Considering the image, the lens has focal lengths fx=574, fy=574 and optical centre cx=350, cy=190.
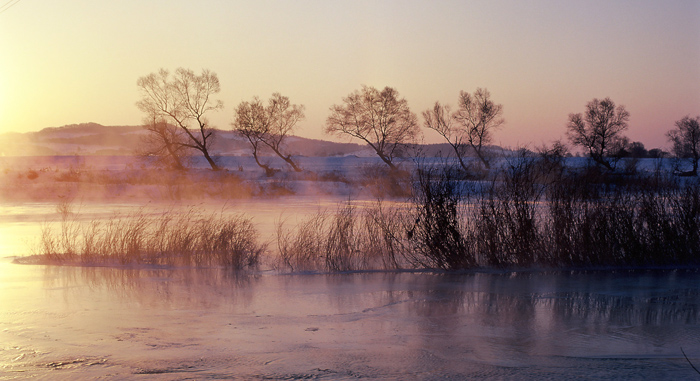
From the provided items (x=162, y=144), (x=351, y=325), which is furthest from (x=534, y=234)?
(x=162, y=144)

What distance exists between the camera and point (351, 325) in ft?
25.5

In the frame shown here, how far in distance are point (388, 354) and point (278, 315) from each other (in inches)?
98.8

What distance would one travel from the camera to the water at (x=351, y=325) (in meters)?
5.93

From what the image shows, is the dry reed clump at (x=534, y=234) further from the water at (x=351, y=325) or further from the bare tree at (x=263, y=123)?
the bare tree at (x=263, y=123)

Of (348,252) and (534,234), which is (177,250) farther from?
(534,234)

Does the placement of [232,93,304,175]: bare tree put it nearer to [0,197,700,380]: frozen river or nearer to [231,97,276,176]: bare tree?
[231,97,276,176]: bare tree

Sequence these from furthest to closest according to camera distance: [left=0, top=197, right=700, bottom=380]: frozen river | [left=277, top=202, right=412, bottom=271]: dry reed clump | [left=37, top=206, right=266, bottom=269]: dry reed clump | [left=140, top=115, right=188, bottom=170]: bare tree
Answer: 1. [left=140, top=115, right=188, bottom=170]: bare tree
2. [left=37, top=206, right=266, bottom=269]: dry reed clump
3. [left=277, top=202, right=412, bottom=271]: dry reed clump
4. [left=0, top=197, right=700, bottom=380]: frozen river

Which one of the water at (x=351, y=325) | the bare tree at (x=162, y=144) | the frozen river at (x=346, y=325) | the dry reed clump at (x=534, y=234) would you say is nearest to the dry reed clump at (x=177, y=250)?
the frozen river at (x=346, y=325)

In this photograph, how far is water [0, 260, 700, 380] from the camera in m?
5.93

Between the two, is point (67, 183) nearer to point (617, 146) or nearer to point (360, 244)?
point (360, 244)

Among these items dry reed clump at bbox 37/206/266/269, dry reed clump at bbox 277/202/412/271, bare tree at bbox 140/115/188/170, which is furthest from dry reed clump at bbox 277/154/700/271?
bare tree at bbox 140/115/188/170

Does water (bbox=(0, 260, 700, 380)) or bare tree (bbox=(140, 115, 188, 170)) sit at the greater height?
bare tree (bbox=(140, 115, 188, 170))

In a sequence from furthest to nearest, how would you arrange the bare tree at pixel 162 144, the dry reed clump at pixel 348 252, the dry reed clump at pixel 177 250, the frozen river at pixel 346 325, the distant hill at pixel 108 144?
the distant hill at pixel 108 144 < the bare tree at pixel 162 144 < the dry reed clump at pixel 177 250 < the dry reed clump at pixel 348 252 < the frozen river at pixel 346 325

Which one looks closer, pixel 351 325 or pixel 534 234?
pixel 351 325
